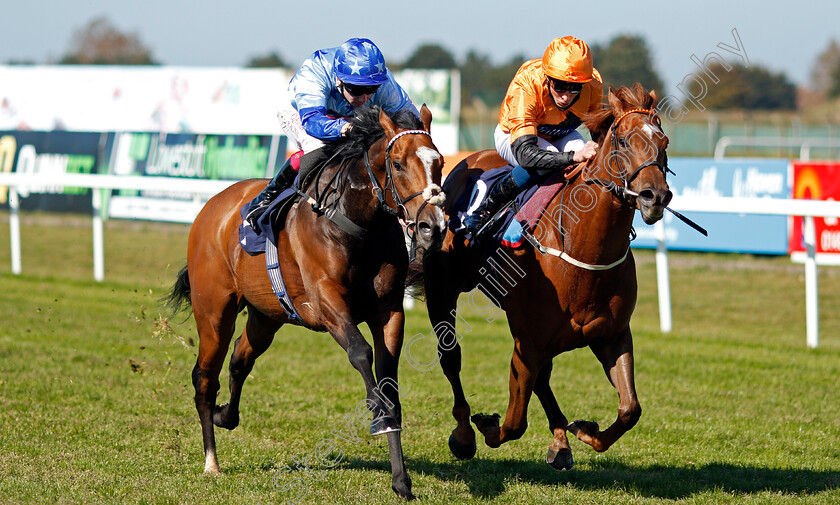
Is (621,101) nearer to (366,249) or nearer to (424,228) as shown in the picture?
(424,228)

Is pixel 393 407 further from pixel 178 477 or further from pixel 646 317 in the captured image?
pixel 646 317

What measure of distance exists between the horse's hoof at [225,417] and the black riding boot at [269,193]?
114cm

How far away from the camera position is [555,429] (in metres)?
4.82

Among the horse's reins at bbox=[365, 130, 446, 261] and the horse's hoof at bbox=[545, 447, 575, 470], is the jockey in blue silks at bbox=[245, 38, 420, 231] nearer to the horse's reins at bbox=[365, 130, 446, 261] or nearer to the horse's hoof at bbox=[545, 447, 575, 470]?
the horse's reins at bbox=[365, 130, 446, 261]

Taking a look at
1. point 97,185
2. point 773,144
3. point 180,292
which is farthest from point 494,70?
point 180,292

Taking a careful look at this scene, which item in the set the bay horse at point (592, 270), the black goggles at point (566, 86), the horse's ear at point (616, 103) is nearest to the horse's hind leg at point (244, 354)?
the bay horse at point (592, 270)

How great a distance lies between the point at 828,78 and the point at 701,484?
5981cm

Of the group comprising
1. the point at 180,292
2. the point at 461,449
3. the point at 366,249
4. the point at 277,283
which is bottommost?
the point at 461,449

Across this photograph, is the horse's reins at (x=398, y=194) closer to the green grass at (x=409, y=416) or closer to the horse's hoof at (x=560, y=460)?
the green grass at (x=409, y=416)

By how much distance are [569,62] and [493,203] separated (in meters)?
0.84

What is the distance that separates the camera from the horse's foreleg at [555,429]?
4.65 m

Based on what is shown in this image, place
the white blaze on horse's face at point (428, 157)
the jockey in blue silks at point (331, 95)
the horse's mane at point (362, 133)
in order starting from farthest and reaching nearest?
the jockey in blue silks at point (331, 95) < the horse's mane at point (362, 133) < the white blaze on horse's face at point (428, 157)

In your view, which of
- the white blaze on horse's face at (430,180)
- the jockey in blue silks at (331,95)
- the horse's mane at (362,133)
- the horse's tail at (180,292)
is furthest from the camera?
the horse's tail at (180,292)

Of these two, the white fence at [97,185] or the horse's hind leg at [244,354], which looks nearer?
the horse's hind leg at [244,354]
